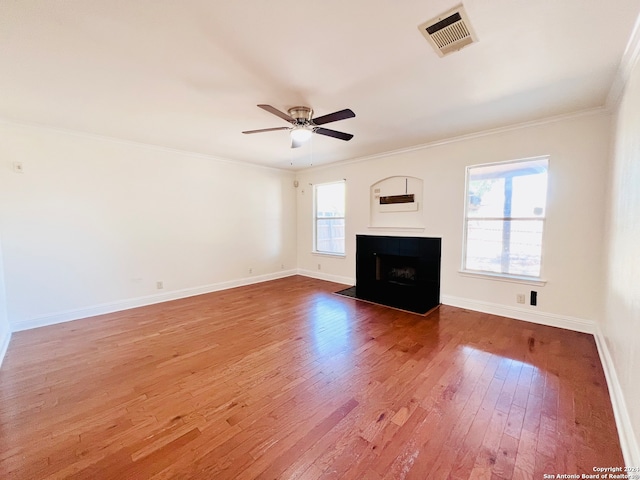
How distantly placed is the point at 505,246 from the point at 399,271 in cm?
167

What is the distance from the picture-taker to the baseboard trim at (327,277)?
5535mm

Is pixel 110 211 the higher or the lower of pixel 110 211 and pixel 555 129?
the lower

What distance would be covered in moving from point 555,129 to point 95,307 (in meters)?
6.50

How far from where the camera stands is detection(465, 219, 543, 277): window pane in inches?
135

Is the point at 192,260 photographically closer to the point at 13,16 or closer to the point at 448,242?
the point at 13,16

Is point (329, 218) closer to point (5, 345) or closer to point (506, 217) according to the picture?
point (506, 217)

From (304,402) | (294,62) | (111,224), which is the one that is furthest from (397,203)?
(111,224)

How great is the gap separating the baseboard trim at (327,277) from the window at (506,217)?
88.0 inches

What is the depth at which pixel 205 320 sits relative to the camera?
3.58 meters

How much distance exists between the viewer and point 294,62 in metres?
2.02

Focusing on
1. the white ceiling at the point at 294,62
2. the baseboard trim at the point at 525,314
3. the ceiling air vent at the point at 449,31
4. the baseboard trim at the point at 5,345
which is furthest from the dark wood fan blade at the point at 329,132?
the baseboard trim at the point at 5,345

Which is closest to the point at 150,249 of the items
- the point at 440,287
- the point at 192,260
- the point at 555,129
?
the point at 192,260

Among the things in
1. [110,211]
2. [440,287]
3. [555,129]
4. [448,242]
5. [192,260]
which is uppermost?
[555,129]

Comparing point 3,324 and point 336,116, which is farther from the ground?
point 336,116
